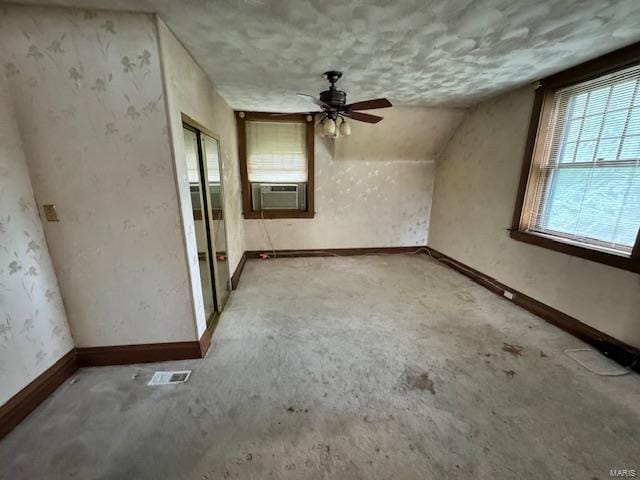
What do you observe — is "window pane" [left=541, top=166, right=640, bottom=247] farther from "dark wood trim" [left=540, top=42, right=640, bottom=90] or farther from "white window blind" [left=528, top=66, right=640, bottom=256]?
"dark wood trim" [left=540, top=42, right=640, bottom=90]

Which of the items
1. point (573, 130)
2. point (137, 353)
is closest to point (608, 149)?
point (573, 130)

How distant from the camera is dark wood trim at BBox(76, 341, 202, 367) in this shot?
6.08 feet

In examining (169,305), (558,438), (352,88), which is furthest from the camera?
(352,88)

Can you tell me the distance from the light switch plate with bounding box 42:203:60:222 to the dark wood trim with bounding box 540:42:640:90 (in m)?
4.09

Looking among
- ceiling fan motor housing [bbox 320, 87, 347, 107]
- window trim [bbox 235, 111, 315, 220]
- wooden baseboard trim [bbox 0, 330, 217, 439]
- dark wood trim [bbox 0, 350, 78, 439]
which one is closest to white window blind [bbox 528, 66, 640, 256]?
ceiling fan motor housing [bbox 320, 87, 347, 107]

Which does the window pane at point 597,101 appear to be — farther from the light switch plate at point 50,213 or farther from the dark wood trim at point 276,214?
the light switch plate at point 50,213

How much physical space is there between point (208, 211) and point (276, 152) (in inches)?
82.8

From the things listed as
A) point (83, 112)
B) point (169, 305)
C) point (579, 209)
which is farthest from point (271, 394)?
point (579, 209)

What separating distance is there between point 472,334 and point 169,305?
2.54 m

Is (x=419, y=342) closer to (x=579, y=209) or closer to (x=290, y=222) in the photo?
(x=579, y=209)

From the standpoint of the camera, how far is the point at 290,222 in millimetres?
4348

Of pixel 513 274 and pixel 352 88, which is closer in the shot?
pixel 352 88

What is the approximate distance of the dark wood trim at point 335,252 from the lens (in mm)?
4418

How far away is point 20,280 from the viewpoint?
1.48m
